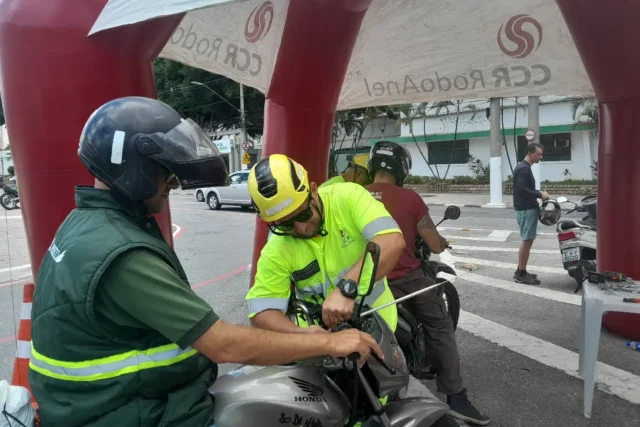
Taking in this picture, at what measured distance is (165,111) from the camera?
1.66 metres

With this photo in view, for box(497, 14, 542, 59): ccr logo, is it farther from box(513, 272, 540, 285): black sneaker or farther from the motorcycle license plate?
box(513, 272, 540, 285): black sneaker

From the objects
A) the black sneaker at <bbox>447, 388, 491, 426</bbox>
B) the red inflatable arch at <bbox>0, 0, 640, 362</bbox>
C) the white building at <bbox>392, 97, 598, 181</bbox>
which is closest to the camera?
the red inflatable arch at <bbox>0, 0, 640, 362</bbox>

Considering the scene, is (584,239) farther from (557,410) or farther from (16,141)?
(16,141)

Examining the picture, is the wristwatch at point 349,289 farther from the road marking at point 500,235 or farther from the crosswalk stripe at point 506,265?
the road marking at point 500,235

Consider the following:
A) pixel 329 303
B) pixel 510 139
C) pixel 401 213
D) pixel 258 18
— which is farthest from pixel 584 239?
pixel 510 139

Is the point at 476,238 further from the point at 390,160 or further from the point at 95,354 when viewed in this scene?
the point at 95,354

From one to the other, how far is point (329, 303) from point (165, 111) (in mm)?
900

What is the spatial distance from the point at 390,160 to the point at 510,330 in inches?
103

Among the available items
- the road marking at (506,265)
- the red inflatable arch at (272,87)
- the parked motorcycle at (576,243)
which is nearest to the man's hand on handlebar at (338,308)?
the red inflatable arch at (272,87)

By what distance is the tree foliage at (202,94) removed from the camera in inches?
1102

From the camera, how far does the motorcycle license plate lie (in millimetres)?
6468

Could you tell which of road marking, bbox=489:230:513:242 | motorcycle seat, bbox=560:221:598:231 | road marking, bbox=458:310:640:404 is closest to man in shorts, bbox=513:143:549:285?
motorcycle seat, bbox=560:221:598:231

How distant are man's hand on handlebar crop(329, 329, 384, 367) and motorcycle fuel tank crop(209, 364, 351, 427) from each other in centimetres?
22

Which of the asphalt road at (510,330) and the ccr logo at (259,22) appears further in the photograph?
the ccr logo at (259,22)
